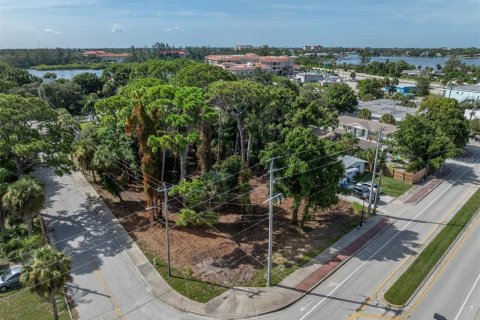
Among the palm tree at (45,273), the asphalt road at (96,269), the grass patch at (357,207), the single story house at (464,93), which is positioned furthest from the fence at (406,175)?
the single story house at (464,93)

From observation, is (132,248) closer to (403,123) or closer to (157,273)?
(157,273)

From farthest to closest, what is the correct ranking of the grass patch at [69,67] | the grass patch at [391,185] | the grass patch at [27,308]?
the grass patch at [69,67]
the grass patch at [391,185]
the grass patch at [27,308]

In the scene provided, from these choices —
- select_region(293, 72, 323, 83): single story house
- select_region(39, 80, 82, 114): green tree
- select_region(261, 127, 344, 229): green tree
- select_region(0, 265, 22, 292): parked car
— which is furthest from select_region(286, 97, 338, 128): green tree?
select_region(293, 72, 323, 83): single story house

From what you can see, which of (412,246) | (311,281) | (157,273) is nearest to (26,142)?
(157,273)

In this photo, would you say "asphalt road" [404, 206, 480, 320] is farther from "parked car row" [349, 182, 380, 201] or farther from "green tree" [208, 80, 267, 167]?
"green tree" [208, 80, 267, 167]

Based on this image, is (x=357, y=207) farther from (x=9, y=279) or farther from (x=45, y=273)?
(x=9, y=279)

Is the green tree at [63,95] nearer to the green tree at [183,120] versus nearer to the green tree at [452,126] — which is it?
the green tree at [183,120]
